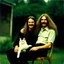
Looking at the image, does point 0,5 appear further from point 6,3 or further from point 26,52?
point 26,52

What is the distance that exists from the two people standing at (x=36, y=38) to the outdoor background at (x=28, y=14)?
0.43 metres

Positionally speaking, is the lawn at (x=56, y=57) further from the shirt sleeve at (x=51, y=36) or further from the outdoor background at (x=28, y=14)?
the shirt sleeve at (x=51, y=36)

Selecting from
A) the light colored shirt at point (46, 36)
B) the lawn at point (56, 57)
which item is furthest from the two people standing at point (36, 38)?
the lawn at point (56, 57)

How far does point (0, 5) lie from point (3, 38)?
1.19 feet

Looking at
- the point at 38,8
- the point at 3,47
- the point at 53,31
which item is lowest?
the point at 3,47

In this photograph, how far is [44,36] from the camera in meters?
2.59

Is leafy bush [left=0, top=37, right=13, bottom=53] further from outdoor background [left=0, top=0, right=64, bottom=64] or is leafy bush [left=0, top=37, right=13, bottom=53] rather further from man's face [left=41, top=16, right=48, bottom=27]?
man's face [left=41, top=16, right=48, bottom=27]

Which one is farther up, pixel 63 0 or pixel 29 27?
pixel 63 0

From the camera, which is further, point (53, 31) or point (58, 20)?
point (58, 20)

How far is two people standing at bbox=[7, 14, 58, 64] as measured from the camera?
2525mm

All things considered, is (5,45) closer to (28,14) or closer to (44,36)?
(28,14)

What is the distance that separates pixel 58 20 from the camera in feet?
10.2

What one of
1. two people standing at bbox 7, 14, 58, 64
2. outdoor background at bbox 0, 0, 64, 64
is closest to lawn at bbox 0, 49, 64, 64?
outdoor background at bbox 0, 0, 64, 64

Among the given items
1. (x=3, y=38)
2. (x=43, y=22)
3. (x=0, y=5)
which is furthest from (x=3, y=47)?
(x=43, y=22)
